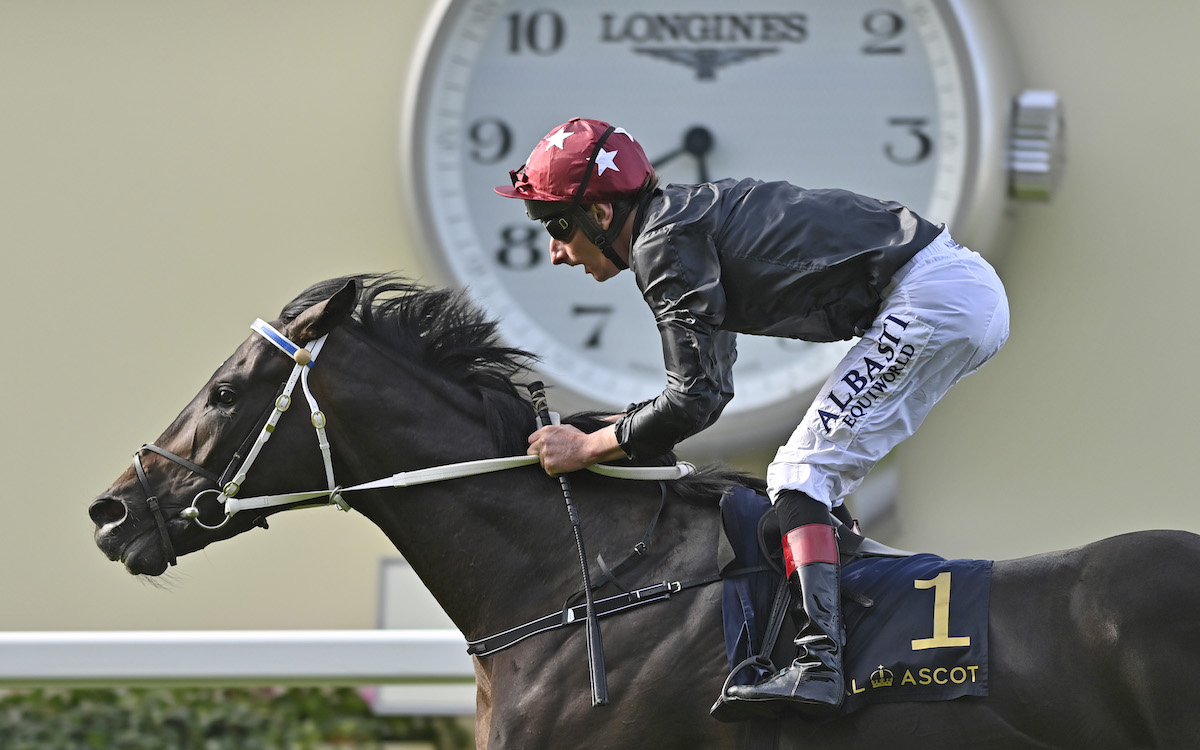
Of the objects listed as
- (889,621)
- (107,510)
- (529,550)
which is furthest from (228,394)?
(889,621)

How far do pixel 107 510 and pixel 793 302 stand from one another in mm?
1452

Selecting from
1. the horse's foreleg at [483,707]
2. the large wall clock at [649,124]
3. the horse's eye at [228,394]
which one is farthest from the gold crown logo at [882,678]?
the large wall clock at [649,124]

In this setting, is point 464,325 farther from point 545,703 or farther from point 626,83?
point 626,83

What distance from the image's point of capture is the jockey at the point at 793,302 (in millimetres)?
2619

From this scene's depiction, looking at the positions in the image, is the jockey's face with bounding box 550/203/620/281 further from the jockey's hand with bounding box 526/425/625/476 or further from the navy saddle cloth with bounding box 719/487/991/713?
the navy saddle cloth with bounding box 719/487/991/713

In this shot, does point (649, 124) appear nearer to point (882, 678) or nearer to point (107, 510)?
point (107, 510)

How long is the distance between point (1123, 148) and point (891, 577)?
249 centimetres

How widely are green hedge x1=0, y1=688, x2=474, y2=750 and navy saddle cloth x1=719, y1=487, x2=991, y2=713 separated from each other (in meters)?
2.22

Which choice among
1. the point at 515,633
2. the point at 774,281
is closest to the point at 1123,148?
the point at 774,281

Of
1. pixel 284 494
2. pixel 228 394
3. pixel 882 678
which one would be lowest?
pixel 882 678

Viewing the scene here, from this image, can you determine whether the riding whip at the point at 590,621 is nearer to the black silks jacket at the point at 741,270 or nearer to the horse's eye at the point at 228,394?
the black silks jacket at the point at 741,270

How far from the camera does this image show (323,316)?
280 cm

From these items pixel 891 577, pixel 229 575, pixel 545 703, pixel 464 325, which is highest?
pixel 464 325

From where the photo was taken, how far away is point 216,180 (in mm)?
4820
